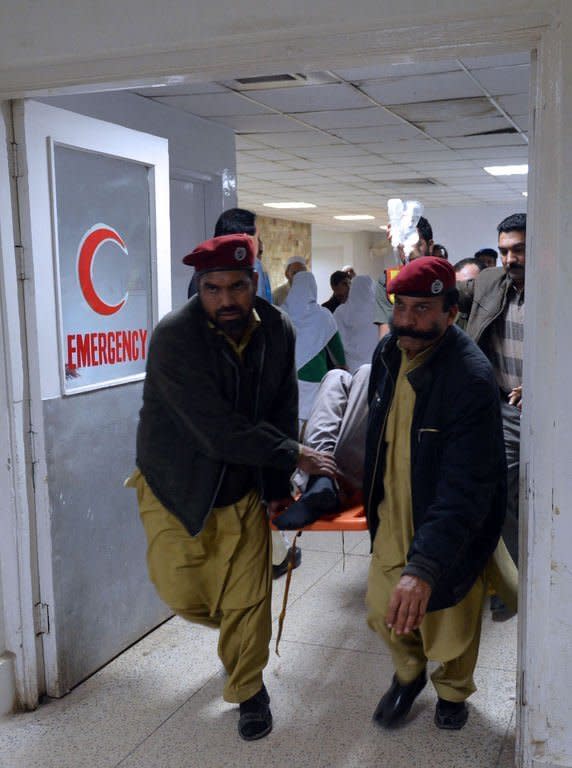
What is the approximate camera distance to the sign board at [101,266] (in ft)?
8.77

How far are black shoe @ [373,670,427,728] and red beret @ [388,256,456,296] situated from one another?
1.21 m

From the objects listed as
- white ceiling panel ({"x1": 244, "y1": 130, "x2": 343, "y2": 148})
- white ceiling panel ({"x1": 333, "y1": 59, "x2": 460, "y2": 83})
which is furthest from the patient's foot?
white ceiling panel ({"x1": 244, "y1": 130, "x2": 343, "y2": 148})

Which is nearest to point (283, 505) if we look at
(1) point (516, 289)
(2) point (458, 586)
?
(2) point (458, 586)

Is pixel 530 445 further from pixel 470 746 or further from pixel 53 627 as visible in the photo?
pixel 53 627

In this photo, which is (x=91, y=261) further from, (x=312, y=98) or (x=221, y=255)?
(x=312, y=98)

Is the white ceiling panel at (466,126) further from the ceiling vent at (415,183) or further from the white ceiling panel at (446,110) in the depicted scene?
the ceiling vent at (415,183)

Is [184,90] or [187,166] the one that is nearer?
[184,90]

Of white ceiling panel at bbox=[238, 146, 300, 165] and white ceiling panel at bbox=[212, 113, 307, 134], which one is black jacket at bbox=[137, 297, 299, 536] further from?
white ceiling panel at bbox=[238, 146, 300, 165]

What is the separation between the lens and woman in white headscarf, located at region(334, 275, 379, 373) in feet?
19.0

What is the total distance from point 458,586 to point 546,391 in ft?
2.19

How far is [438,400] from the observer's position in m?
2.24

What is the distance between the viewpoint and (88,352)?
280 centimetres

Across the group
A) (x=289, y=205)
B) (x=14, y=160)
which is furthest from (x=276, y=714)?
(x=289, y=205)

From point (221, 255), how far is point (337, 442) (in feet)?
2.68
